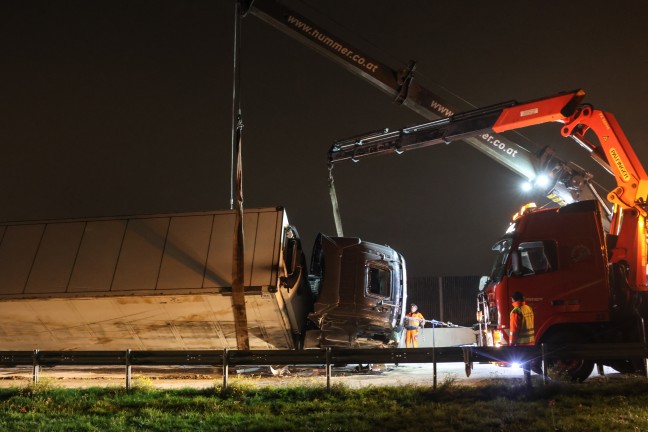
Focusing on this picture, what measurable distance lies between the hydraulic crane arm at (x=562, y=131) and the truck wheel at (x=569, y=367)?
2.73m

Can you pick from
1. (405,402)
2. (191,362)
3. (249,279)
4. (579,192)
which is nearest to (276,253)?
(249,279)

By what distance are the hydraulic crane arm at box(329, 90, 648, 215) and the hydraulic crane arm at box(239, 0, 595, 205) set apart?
0.37 metres

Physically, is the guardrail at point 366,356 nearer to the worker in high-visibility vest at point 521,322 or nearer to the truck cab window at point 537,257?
the worker in high-visibility vest at point 521,322

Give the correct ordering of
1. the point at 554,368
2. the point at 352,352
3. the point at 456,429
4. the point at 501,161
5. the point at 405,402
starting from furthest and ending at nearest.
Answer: the point at 501,161, the point at 554,368, the point at 352,352, the point at 405,402, the point at 456,429

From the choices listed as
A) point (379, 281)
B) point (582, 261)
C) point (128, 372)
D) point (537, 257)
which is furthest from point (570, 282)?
point (128, 372)

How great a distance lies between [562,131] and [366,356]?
6150mm

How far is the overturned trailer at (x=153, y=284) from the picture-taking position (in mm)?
12461

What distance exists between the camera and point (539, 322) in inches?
425

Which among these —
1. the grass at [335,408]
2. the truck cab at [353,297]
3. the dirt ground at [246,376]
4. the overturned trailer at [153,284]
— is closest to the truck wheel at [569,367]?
the dirt ground at [246,376]

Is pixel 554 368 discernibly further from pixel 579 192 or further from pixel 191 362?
pixel 191 362

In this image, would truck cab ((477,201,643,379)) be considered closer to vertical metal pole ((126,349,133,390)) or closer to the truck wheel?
the truck wheel

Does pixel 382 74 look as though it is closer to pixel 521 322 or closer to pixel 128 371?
pixel 521 322

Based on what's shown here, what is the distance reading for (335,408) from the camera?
8.33m

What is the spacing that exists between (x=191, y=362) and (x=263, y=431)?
3.28 m
